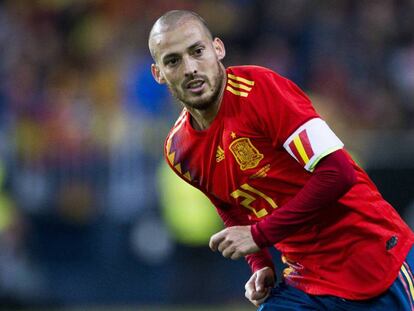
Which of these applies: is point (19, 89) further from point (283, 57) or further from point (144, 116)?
point (283, 57)

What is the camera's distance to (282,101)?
13.5ft

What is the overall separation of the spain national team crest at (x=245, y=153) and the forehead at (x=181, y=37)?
46 cm

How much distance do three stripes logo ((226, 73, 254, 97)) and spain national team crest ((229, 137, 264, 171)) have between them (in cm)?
20

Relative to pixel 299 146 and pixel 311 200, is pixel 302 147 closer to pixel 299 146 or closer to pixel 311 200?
pixel 299 146

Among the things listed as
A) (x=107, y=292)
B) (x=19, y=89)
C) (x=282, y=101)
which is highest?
(x=282, y=101)

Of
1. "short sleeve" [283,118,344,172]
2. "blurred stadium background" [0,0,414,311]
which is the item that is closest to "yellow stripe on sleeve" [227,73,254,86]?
"short sleeve" [283,118,344,172]

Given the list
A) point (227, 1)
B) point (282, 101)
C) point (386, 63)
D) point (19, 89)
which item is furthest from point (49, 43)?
point (282, 101)

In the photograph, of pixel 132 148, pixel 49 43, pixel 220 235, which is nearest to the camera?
pixel 220 235

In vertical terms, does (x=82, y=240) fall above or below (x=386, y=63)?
below

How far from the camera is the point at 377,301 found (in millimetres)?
4324

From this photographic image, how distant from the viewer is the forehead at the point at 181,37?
432 centimetres

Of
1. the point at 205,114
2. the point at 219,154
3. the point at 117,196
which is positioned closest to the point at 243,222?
the point at 219,154

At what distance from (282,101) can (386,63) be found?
7766mm

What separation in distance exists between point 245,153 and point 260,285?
0.69 m
